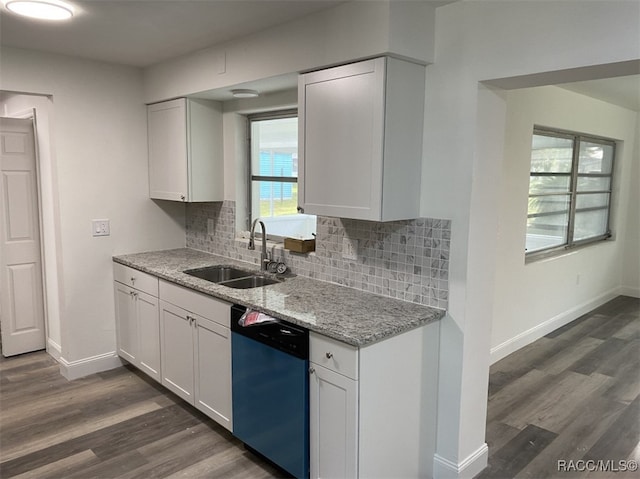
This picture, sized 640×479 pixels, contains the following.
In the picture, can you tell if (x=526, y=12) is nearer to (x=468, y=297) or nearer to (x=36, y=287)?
(x=468, y=297)

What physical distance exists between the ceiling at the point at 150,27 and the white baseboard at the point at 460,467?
7.28 feet

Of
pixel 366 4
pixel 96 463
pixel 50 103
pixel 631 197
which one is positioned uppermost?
pixel 366 4

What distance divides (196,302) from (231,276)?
→ 650 mm

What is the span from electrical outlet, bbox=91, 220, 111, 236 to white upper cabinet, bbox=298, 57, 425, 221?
1960mm

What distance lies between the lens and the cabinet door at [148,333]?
10.8ft

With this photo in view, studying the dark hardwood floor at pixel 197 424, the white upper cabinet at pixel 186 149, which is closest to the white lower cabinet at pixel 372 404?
the dark hardwood floor at pixel 197 424

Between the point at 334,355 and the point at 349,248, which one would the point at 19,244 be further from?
the point at 334,355

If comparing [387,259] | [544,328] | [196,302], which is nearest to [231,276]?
[196,302]

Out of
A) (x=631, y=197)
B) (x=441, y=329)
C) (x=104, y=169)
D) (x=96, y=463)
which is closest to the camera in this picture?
(x=441, y=329)

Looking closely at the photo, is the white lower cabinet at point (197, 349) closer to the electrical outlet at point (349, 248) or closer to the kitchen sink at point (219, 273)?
the kitchen sink at point (219, 273)

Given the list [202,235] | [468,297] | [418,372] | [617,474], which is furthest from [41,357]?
[617,474]

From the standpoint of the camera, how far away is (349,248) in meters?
2.83

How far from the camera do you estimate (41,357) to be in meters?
4.03

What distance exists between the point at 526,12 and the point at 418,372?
164cm
